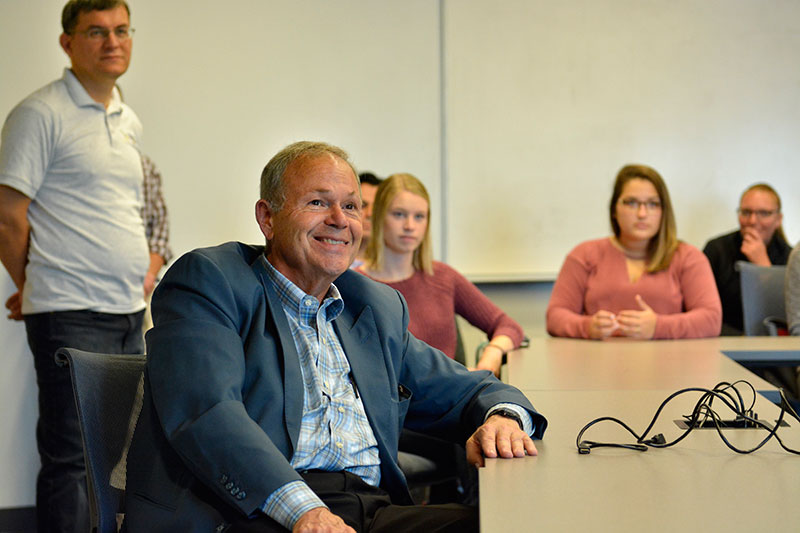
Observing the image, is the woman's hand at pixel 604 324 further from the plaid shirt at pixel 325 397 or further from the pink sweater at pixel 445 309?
the plaid shirt at pixel 325 397

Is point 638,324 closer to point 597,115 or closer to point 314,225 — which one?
point 597,115

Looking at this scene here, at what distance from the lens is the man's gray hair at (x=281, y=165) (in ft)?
6.19

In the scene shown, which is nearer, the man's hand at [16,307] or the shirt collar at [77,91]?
the shirt collar at [77,91]

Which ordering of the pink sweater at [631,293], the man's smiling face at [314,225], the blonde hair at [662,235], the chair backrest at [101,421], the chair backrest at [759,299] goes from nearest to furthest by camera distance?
1. the chair backrest at [101,421]
2. the man's smiling face at [314,225]
3. the pink sweater at [631,293]
4. the blonde hair at [662,235]
5. the chair backrest at [759,299]

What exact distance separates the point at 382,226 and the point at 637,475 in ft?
6.60

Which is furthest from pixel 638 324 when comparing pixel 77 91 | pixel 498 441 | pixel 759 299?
pixel 77 91

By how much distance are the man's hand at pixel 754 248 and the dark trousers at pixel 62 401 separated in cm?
322

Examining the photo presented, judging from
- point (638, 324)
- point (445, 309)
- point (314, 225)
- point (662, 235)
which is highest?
point (314, 225)

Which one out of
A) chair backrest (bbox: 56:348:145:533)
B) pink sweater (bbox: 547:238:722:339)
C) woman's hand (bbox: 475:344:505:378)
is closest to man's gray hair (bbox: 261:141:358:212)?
chair backrest (bbox: 56:348:145:533)

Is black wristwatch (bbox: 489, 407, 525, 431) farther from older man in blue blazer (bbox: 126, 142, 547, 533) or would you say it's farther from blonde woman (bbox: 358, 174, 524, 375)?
blonde woman (bbox: 358, 174, 524, 375)

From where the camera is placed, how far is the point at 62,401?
2887 mm

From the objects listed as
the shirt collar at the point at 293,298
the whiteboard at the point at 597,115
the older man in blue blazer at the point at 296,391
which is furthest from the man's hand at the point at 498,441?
the whiteboard at the point at 597,115

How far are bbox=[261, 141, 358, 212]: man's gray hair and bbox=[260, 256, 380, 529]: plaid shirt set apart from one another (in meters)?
0.14

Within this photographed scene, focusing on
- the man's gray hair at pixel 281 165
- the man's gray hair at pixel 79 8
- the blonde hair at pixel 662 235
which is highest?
the man's gray hair at pixel 79 8
